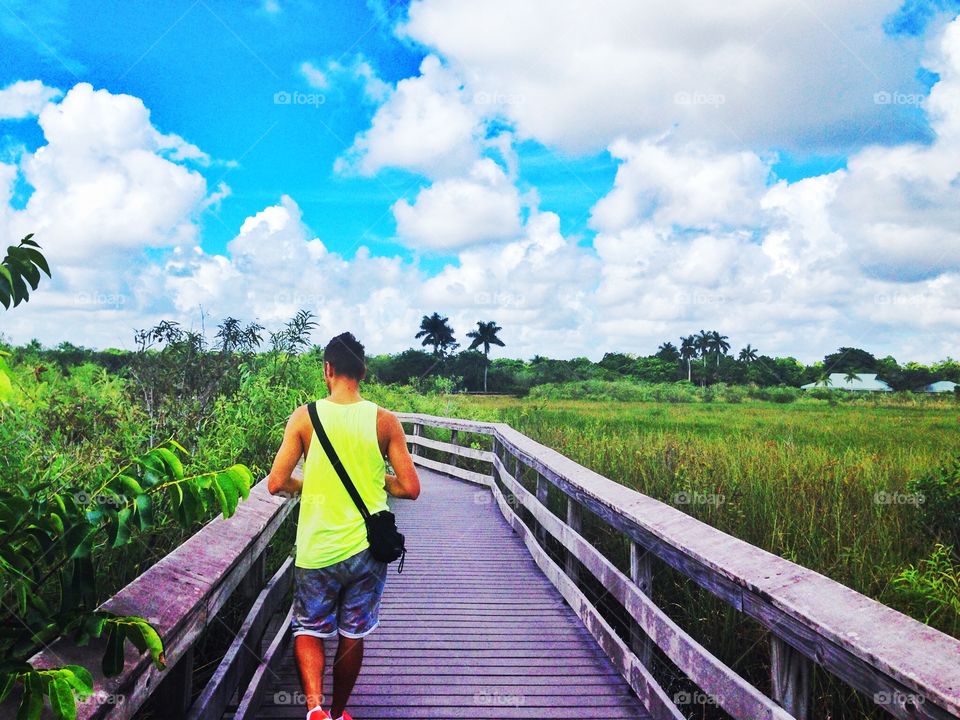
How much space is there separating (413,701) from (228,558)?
4.64 ft

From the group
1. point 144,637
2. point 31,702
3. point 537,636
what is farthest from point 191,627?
point 537,636

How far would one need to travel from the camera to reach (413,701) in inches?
146

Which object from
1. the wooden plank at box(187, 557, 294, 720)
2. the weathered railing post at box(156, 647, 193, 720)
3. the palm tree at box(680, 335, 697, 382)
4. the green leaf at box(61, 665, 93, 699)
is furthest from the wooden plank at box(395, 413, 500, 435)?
the palm tree at box(680, 335, 697, 382)

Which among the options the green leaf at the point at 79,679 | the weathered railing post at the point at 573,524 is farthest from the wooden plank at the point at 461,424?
the green leaf at the point at 79,679

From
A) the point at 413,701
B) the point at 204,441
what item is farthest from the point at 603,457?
the point at 413,701

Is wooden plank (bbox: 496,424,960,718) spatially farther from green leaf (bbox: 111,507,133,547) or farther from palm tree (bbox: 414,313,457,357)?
palm tree (bbox: 414,313,457,357)

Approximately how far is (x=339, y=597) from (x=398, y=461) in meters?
0.66

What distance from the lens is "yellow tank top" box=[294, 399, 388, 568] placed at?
10.2ft

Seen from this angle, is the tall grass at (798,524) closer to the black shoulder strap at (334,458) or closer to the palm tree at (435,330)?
the black shoulder strap at (334,458)

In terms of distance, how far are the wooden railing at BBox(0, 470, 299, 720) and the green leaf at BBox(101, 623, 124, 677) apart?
63 millimetres
